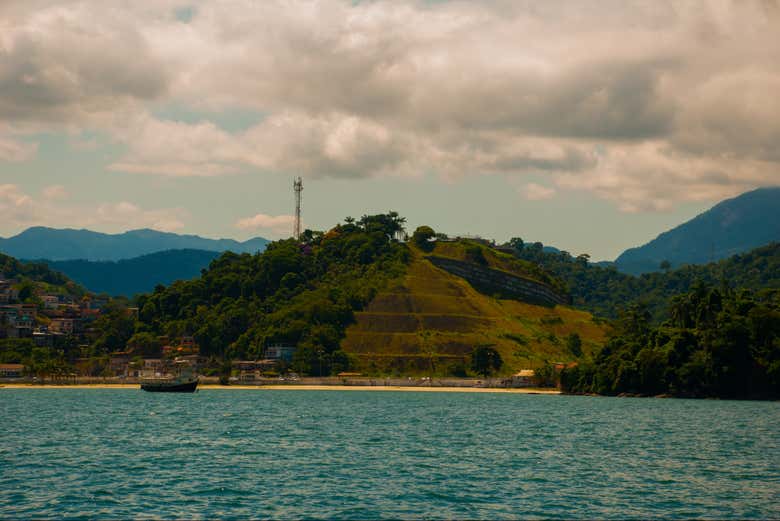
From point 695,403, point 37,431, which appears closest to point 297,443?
point 37,431

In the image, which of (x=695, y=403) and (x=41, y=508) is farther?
(x=695, y=403)

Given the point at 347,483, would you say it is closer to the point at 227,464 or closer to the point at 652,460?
the point at 227,464

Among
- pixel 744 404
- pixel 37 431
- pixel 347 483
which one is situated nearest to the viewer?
pixel 347 483

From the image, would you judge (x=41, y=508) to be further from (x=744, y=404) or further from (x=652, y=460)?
(x=744, y=404)

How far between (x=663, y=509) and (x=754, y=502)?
26.0ft

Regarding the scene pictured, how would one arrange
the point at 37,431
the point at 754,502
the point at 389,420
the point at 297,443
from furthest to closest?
the point at 389,420, the point at 37,431, the point at 297,443, the point at 754,502

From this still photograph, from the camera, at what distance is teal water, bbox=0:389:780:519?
64.8 m

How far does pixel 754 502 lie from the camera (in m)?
67.6

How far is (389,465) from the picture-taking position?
86812 mm

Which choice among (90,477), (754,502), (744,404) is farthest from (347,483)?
(744,404)

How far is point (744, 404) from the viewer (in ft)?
600

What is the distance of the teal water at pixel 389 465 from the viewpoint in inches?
2549

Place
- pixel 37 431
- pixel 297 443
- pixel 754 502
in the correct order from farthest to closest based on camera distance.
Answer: pixel 37 431
pixel 297 443
pixel 754 502

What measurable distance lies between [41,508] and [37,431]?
62024mm
